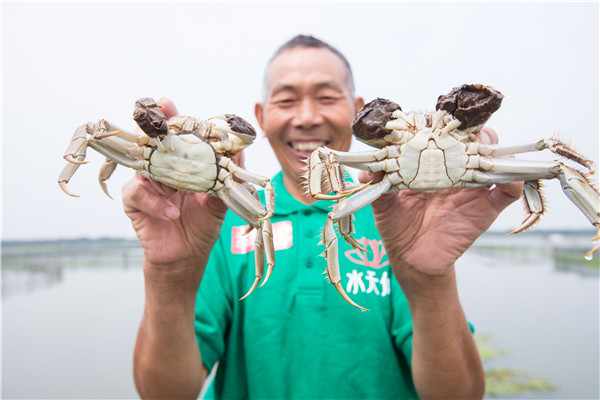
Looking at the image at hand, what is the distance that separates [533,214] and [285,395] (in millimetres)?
2132

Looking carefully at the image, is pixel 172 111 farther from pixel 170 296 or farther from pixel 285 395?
pixel 285 395

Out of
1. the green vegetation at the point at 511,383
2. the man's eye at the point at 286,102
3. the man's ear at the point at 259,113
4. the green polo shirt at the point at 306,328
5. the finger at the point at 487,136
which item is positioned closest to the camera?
the finger at the point at 487,136

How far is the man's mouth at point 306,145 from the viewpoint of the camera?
3.47 metres

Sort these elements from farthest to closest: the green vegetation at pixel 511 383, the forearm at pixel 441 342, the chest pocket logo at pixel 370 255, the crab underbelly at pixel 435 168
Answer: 1. the green vegetation at pixel 511 383
2. the chest pocket logo at pixel 370 255
3. the forearm at pixel 441 342
4. the crab underbelly at pixel 435 168

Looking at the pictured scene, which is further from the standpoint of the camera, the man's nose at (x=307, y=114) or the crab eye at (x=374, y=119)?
the man's nose at (x=307, y=114)

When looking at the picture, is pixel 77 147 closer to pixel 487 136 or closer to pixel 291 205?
pixel 291 205

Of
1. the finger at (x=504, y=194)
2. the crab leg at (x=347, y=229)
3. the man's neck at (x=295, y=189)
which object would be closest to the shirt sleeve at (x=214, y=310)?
the man's neck at (x=295, y=189)

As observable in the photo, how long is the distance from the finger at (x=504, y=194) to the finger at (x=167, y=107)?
6.43 feet

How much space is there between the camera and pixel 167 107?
2.48 m

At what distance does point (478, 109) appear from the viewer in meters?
2.18

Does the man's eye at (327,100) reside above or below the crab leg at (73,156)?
above

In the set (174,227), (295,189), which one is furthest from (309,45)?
(174,227)

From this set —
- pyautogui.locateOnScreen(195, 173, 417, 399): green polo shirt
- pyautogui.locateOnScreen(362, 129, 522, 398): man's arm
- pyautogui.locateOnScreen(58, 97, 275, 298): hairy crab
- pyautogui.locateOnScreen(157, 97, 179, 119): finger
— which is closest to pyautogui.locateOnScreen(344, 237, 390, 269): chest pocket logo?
pyautogui.locateOnScreen(195, 173, 417, 399): green polo shirt

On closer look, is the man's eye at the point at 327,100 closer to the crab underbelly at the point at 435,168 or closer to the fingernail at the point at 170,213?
the crab underbelly at the point at 435,168
